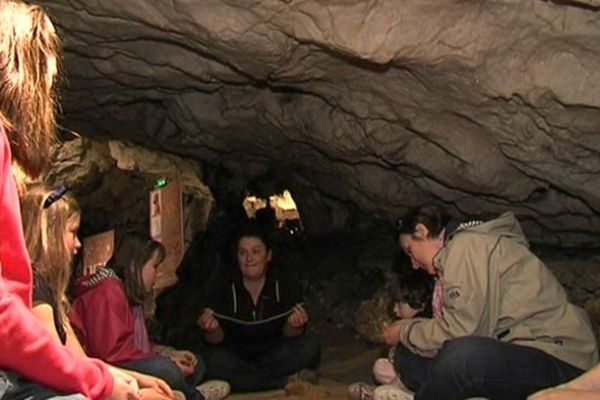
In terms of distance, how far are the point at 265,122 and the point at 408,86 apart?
161cm

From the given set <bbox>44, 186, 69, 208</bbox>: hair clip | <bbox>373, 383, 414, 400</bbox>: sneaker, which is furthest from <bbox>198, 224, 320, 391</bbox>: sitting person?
<bbox>44, 186, 69, 208</bbox>: hair clip

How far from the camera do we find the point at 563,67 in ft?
12.4

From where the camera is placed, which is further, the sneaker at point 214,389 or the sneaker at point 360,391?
the sneaker at point 214,389

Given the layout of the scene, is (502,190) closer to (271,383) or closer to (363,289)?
(271,383)

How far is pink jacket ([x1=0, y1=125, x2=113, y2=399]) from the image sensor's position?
76.9 inches

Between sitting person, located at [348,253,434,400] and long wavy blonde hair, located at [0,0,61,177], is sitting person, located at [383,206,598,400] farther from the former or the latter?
long wavy blonde hair, located at [0,0,61,177]

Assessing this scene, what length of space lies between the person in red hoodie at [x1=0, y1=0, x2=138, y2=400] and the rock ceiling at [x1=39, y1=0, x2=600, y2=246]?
169 cm

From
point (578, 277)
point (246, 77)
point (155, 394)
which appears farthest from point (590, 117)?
point (578, 277)

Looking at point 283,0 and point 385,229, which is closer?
point 283,0

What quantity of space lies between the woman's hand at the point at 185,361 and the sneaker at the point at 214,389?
0.40ft

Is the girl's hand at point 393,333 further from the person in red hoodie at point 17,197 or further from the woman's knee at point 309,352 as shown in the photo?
the person in red hoodie at point 17,197

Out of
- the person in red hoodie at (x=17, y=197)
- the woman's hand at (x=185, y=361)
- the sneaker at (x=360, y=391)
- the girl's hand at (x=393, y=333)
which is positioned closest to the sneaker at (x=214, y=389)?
the woman's hand at (x=185, y=361)

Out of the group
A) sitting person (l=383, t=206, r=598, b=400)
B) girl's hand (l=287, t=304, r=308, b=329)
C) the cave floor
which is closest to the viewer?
sitting person (l=383, t=206, r=598, b=400)

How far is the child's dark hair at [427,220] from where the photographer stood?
406 cm
